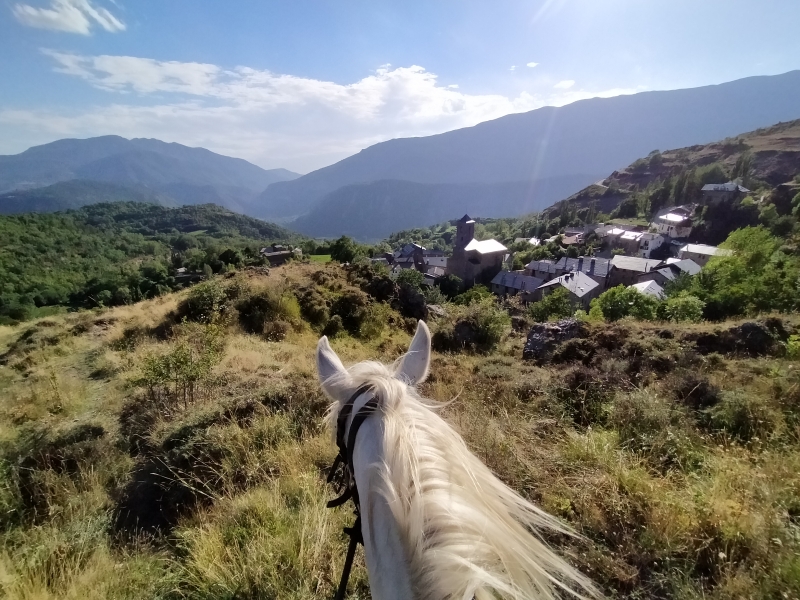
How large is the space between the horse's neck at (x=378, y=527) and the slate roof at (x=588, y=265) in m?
43.5

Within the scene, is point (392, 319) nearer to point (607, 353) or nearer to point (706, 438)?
point (607, 353)

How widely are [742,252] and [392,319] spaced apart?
2036cm

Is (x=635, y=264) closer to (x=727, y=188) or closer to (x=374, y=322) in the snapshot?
(x=727, y=188)

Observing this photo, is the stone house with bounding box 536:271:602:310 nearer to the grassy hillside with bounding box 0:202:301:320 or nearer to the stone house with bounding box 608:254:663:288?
the stone house with bounding box 608:254:663:288

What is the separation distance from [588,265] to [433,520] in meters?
45.8

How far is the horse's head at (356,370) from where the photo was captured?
128cm

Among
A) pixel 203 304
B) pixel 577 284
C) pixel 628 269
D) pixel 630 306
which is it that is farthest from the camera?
pixel 628 269

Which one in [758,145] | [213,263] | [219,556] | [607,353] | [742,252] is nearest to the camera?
[219,556]

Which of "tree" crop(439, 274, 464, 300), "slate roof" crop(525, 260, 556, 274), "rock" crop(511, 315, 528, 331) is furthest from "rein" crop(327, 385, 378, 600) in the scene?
"slate roof" crop(525, 260, 556, 274)


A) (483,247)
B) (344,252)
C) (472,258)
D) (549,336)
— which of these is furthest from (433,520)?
(483,247)

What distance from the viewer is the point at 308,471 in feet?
9.92

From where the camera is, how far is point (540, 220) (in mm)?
83250

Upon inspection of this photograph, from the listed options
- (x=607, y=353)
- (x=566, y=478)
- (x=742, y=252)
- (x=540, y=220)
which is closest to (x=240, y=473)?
(x=566, y=478)

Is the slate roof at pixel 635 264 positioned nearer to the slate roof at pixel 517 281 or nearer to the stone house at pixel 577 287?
the stone house at pixel 577 287
